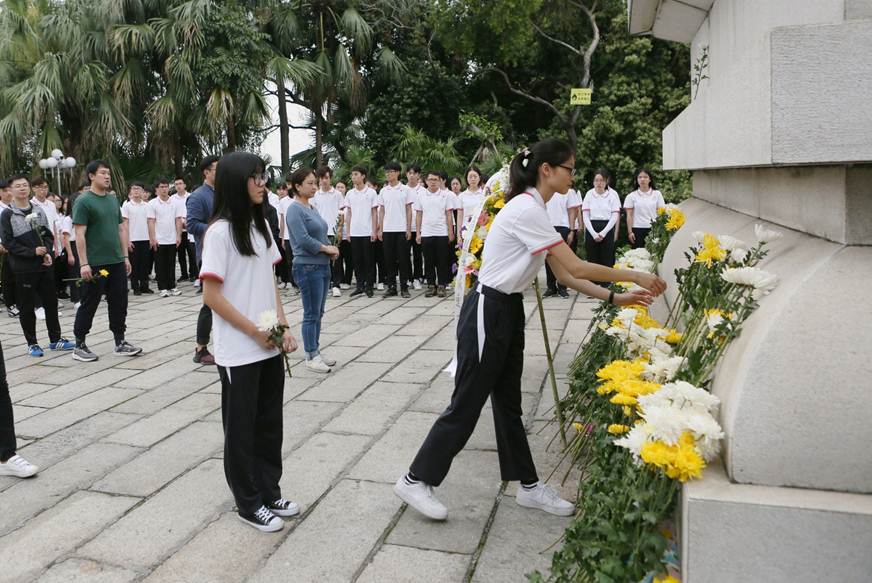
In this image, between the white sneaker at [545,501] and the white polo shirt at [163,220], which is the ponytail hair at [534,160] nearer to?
the white sneaker at [545,501]

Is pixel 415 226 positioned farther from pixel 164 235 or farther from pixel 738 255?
pixel 738 255

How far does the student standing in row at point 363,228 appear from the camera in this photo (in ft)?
34.9

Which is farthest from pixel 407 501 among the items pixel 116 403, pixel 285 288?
pixel 285 288

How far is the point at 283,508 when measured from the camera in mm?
3418

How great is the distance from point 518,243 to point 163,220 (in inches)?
385

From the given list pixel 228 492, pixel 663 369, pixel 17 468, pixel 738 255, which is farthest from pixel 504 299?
pixel 17 468

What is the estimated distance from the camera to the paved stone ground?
3018mm

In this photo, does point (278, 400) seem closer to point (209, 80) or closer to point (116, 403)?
point (116, 403)

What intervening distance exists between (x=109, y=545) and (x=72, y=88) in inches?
601

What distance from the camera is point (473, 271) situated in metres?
5.03

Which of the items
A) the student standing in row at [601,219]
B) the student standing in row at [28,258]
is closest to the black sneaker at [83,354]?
the student standing in row at [28,258]

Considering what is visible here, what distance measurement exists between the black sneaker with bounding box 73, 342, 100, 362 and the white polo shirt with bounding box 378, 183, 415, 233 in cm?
463

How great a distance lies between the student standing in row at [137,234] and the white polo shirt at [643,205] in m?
7.14

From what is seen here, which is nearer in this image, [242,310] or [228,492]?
[242,310]
